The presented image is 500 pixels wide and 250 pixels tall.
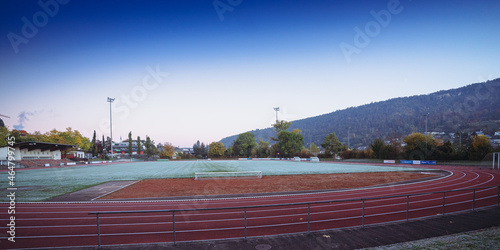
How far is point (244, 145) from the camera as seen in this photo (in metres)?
109

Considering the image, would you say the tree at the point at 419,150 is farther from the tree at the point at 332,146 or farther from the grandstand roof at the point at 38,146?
the grandstand roof at the point at 38,146

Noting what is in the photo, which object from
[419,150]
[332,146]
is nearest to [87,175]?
[419,150]

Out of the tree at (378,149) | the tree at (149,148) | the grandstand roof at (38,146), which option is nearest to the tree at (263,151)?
the tree at (378,149)

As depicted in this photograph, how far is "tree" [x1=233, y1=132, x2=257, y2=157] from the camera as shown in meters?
109

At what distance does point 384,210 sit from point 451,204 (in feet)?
12.4

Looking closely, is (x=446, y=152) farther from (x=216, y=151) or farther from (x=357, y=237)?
(x=216, y=151)

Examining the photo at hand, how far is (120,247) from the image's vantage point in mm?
6391

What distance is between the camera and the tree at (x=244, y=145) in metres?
109

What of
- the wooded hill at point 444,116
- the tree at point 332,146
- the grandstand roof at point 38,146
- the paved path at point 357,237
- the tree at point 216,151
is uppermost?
the wooded hill at point 444,116

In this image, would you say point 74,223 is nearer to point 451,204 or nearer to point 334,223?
point 334,223

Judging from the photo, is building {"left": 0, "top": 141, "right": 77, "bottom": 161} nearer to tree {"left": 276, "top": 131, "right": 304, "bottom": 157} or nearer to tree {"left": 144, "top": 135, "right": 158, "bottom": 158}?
tree {"left": 144, "top": 135, "right": 158, "bottom": 158}

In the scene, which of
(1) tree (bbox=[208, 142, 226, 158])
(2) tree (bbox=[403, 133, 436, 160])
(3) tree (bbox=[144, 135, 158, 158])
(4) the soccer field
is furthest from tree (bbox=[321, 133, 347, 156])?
(3) tree (bbox=[144, 135, 158, 158])

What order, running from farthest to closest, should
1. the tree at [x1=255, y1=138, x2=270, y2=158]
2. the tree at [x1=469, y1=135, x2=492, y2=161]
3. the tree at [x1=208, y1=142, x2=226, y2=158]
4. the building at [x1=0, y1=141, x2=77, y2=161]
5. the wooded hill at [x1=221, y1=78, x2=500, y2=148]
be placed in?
the wooded hill at [x1=221, y1=78, x2=500, y2=148] < the tree at [x1=208, y1=142, x2=226, y2=158] < the tree at [x1=255, y1=138, x2=270, y2=158] < the building at [x1=0, y1=141, x2=77, y2=161] < the tree at [x1=469, y1=135, x2=492, y2=161]

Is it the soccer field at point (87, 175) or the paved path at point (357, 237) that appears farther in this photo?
the soccer field at point (87, 175)
